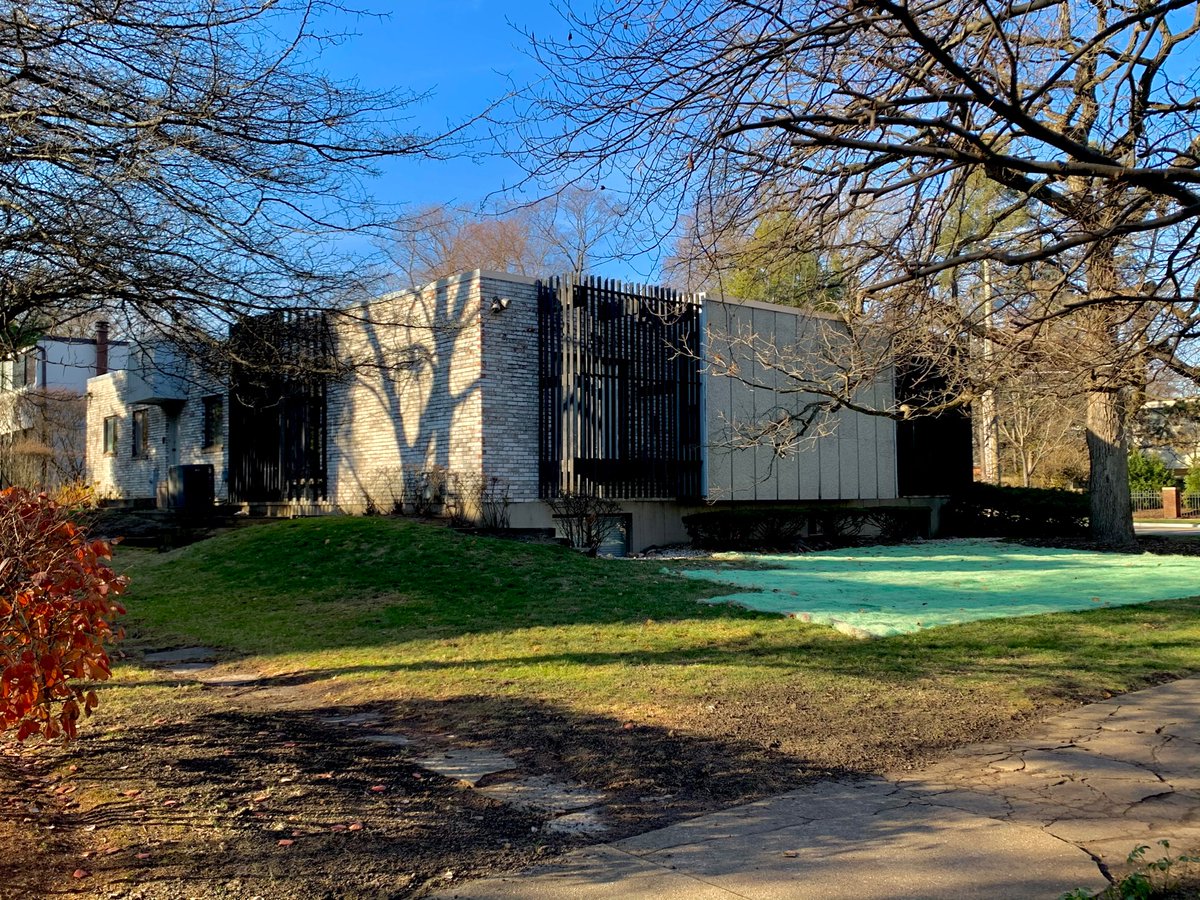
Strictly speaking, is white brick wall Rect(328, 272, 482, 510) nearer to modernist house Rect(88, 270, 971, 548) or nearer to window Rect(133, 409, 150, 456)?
modernist house Rect(88, 270, 971, 548)

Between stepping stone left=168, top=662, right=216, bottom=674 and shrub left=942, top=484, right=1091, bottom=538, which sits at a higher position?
shrub left=942, top=484, right=1091, bottom=538

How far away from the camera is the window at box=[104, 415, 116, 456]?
100 feet

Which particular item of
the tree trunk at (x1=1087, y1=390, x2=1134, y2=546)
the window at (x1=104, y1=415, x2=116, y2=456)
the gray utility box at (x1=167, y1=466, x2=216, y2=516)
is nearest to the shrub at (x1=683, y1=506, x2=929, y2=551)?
the tree trunk at (x1=1087, y1=390, x2=1134, y2=546)

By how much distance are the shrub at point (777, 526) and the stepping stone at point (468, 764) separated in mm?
13922

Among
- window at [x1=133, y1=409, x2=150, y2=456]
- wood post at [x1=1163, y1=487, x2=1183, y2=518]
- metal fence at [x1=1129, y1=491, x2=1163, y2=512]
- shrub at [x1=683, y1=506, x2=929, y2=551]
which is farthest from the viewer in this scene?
metal fence at [x1=1129, y1=491, x2=1163, y2=512]

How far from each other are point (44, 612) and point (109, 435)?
96.1 feet

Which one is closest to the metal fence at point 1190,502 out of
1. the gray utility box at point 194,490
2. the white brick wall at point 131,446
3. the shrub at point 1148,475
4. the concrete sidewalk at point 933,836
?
the shrub at point 1148,475

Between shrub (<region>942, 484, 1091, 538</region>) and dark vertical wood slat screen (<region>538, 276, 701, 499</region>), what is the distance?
9.64m

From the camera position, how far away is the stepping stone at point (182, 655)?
9.03 metres

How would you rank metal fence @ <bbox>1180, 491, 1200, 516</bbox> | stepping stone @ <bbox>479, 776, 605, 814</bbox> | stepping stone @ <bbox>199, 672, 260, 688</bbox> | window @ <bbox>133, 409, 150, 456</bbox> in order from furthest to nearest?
metal fence @ <bbox>1180, 491, 1200, 516</bbox>, window @ <bbox>133, 409, 150, 456</bbox>, stepping stone @ <bbox>199, 672, 260, 688</bbox>, stepping stone @ <bbox>479, 776, 605, 814</bbox>

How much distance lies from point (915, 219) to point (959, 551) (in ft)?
48.3

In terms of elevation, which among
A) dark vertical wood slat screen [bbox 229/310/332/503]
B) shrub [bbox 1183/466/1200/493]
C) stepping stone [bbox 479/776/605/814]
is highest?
dark vertical wood slat screen [bbox 229/310/332/503]

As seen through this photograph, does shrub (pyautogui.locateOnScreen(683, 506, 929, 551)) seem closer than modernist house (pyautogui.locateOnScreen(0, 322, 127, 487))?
Yes

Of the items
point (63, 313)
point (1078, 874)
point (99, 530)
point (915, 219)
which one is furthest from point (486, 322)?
point (1078, 874)
